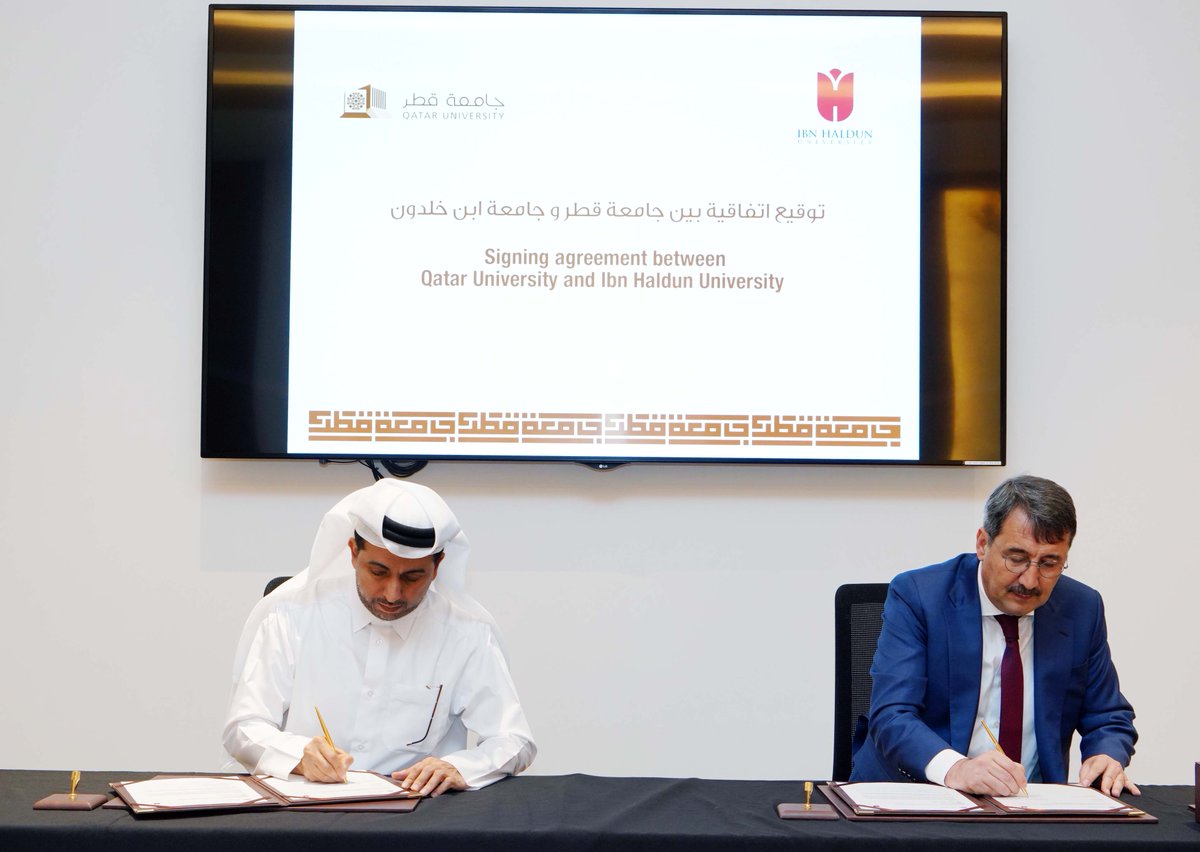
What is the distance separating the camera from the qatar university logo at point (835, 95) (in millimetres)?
3865

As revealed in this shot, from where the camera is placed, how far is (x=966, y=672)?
2.72 metres

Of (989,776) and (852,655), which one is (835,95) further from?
(989,776)

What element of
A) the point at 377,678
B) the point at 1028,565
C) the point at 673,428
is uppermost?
the point at 673,428

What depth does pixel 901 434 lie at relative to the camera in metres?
3.82

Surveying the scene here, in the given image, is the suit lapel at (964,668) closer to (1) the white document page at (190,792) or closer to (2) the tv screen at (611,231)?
(2) the tv screen at (611,231)

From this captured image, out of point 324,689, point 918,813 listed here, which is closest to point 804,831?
point 918,813

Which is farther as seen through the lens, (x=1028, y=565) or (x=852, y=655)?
(x=852, y=655)

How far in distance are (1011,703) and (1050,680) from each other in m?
0.11

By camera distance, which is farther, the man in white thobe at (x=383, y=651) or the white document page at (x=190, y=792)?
the man in white thobe at (x=383, y=651)

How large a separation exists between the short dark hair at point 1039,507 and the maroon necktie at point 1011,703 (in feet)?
1.02

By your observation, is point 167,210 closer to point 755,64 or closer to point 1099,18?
→ point 755,64

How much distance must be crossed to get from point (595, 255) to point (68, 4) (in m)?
2.02

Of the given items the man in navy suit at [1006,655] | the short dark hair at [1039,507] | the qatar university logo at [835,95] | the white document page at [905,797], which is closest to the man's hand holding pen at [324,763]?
the white document page at [905,797]

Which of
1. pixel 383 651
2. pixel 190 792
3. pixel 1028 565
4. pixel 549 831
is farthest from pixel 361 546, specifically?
pixel 1028 565
